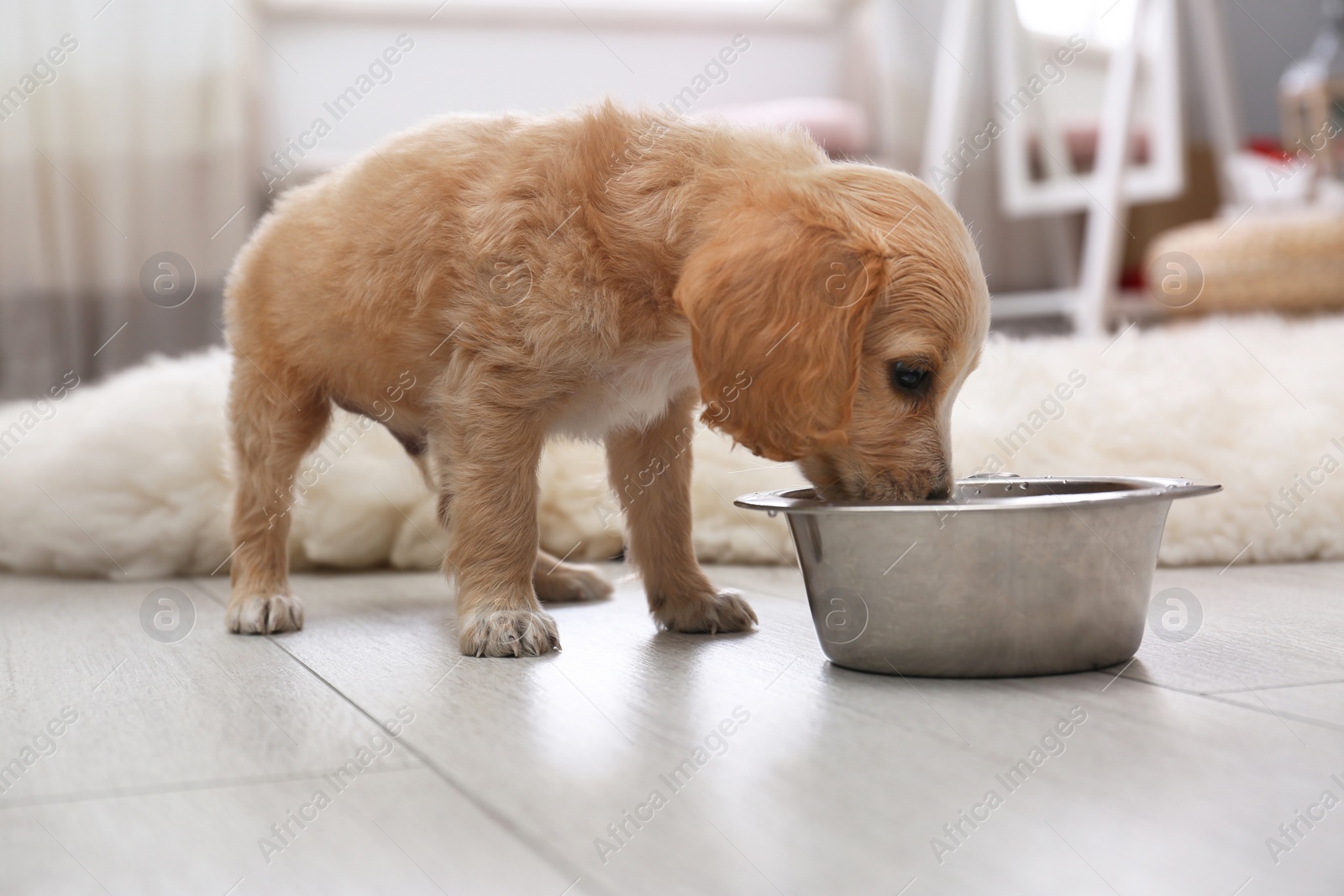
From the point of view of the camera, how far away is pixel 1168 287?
591 cm

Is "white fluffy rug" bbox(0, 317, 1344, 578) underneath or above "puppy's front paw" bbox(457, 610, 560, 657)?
underneath

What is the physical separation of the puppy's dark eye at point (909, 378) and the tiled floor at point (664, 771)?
0.41 m

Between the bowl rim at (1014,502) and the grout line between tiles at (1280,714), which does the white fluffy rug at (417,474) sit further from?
the grout line between tiles at (1280,714)

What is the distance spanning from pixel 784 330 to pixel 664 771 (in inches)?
25.3

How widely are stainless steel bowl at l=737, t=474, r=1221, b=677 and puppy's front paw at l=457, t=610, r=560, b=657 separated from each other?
422 mm

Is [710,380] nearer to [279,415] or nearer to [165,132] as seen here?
[279,415]

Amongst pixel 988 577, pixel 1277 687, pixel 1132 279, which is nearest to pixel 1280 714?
pixel 1277 687

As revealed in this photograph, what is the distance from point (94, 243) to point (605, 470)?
15.8 ft

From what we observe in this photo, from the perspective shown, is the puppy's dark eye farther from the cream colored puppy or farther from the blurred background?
the blurred background

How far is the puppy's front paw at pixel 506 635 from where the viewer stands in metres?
1.95

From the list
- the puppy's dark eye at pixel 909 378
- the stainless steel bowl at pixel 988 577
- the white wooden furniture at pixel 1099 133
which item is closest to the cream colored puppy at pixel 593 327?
the puppy's dark eye at pixel 909 378

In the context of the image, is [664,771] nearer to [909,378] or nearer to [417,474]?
[909,378]

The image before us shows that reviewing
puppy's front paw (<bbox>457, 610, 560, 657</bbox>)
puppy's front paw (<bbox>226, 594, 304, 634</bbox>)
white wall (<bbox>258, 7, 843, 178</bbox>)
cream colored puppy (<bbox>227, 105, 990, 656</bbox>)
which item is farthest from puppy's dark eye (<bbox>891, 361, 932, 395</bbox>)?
white wall (<bbox>258, 7, 843, 178</bbox>)

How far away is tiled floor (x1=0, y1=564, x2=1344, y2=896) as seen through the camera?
107 cm
